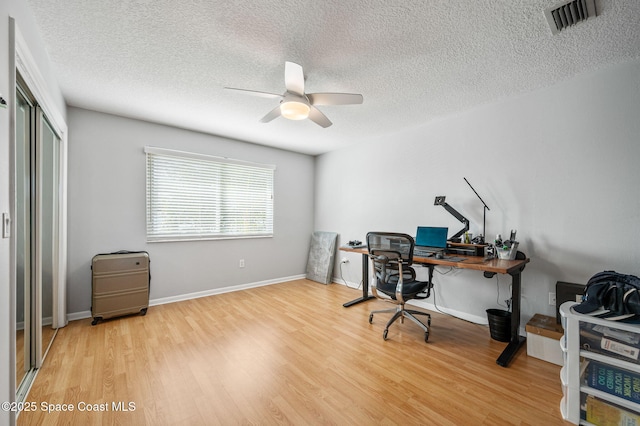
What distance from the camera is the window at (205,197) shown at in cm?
351

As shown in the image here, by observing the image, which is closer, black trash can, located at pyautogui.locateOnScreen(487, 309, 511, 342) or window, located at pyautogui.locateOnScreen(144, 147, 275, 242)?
black trash can, located at pyautogui.locateOnScreen(487, 309, 511, 342)

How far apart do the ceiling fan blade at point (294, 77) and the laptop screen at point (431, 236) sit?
218 cm

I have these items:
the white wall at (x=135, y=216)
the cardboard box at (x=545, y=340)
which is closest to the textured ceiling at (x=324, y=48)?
the white wall at (x=135, y=216)

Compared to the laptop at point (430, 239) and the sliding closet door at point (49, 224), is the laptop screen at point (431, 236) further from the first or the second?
the sliding closet door at point (49, 224)

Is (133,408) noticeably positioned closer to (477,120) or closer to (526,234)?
(526,234)

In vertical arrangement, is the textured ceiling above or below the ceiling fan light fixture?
above

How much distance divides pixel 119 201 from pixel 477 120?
4480mm

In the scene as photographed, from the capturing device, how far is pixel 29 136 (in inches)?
74.0

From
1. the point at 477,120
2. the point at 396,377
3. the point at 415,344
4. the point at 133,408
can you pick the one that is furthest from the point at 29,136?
the point at 477,120

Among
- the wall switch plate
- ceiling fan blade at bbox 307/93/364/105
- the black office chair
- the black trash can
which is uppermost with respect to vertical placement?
ceiling fan blade at bbox 307/93/364/105

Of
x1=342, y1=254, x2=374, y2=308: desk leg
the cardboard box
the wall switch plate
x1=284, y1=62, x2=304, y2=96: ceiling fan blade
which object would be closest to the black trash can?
the cardboard box

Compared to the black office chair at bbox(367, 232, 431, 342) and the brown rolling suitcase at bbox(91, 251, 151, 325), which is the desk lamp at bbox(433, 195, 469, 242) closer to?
the black office chair at bbox(367, 232, 431, 342)

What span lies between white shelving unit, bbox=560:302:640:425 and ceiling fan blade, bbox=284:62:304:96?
2379 mm

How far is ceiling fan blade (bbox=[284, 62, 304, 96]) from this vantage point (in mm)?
1809
